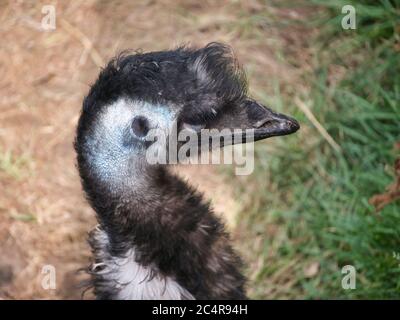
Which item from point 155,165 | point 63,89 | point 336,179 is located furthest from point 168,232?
point 63,89

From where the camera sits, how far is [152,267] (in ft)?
9.77

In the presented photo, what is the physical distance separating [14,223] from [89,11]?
4.42ft

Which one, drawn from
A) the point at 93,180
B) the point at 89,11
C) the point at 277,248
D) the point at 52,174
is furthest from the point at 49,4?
the point at 93,180

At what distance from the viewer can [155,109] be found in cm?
279

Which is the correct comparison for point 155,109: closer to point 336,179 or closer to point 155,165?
point 155,165

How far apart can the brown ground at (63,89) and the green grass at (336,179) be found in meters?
0.20

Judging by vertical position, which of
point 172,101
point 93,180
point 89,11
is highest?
point 89,11

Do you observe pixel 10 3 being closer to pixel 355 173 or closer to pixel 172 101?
pixel 355 173

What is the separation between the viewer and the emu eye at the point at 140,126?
9.18 ft

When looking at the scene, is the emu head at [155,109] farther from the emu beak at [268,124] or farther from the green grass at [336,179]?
the green grass at [336,179]

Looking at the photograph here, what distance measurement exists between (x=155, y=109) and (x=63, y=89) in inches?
84.1

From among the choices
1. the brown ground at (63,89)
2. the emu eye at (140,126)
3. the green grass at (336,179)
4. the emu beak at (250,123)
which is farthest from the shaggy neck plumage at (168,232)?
the brown ground at (63,89)

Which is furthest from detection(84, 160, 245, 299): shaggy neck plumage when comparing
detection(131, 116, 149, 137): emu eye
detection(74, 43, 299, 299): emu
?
detection(131, 116, 149, 137): emu eye
